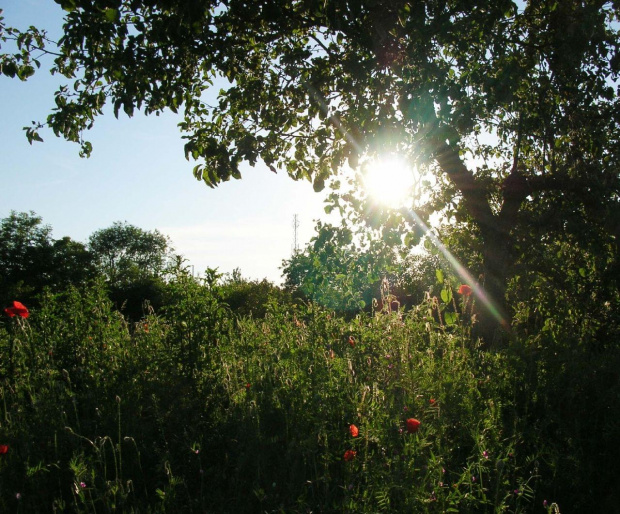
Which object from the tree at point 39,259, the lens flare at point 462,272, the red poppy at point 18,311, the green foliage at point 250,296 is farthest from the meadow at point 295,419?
the tree at point 39,259

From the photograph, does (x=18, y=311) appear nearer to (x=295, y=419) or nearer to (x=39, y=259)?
(x=295, y=419)

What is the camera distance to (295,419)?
323cm

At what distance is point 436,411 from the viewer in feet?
10.1

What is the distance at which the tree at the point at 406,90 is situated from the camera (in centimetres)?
435

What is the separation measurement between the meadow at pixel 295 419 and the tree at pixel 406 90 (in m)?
1.87

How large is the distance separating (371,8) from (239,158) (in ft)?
6.20

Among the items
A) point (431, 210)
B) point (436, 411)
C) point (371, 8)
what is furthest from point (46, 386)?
point (431, 210)

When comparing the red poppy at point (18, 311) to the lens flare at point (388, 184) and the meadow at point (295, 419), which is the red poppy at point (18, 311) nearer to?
the meadow at point (295, 419)

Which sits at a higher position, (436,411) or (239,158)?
(239,158)

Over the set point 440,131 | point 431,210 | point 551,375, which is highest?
point 431,210

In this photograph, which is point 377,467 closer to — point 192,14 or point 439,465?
point 439,465

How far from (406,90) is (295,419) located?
289cm

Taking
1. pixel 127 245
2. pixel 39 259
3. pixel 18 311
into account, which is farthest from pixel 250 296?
pixel 127 245

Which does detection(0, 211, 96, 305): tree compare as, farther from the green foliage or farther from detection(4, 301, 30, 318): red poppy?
detection(4, 301, 30, 318): red poppy
